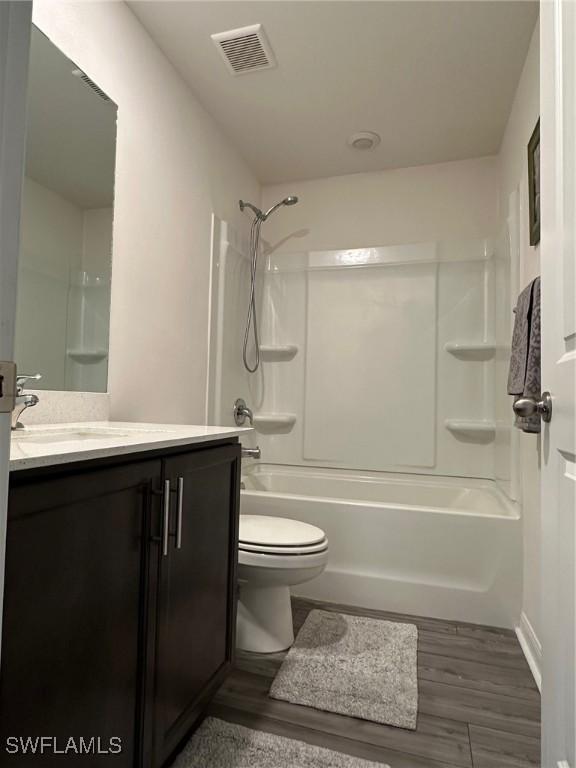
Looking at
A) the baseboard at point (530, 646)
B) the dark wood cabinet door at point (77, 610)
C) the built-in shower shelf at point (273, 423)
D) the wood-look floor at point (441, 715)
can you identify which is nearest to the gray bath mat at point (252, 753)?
the wood-look floor at point (441, 715)

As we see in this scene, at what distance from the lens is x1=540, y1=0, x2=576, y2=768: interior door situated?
30.7 inches

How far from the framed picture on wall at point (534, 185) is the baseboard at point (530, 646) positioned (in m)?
1.52

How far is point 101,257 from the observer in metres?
1.65

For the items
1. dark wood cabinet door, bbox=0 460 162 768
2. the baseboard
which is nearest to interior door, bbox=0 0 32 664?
dark wood cabinet door, bbox=0 460 162 768

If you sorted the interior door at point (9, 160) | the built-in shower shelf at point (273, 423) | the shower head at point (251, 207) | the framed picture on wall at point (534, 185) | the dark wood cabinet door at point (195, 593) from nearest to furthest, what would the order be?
1. the interior door at point (9, 160)
2. the dark wood cabinet door at point (195, 593)
3. the framed picture on wall at point (534, 185)
4. the shower head at point (251, 207)
5. the built-in shower shelf at point (273, 423)

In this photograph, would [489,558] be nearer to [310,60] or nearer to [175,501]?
[175,501]

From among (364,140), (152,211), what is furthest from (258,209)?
(152,211)

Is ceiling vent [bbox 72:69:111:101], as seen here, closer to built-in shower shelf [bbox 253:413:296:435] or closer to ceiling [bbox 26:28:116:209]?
ceiling [bbox 26:28:116:209]

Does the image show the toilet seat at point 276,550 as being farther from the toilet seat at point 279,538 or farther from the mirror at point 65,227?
the mirror at point 65,227

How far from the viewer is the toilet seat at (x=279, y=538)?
65.1 inches

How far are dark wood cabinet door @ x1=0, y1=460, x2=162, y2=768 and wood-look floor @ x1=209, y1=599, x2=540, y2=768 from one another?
59cm

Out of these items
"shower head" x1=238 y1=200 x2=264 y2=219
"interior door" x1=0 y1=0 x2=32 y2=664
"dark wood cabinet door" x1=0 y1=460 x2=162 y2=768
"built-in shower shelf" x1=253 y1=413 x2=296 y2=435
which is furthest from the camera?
"built-in shower shelf" x1=253 y1=413 x2=296 y2=435

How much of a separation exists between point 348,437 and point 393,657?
4.96 feet

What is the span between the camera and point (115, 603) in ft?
2.84
